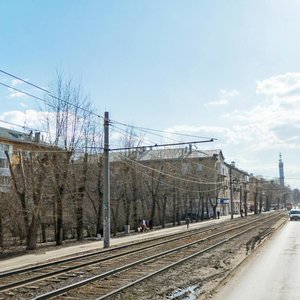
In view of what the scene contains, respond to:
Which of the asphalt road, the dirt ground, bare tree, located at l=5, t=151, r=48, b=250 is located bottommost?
the dirt ground

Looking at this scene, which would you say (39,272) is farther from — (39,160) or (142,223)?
(142,223)

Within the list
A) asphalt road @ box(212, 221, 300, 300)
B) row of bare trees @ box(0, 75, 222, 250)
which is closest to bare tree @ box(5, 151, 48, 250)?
row of bare trees @ box(0, 75, 222, 250)

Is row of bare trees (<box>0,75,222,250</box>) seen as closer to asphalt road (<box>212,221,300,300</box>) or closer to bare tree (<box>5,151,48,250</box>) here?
bare tree (<box>5,151,48,250</box>)

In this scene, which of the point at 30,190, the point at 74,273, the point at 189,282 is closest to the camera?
the point at 189,282

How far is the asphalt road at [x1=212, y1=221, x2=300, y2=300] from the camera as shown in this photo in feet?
35.2

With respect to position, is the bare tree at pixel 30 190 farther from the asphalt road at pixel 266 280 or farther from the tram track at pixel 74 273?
the asphalt road at pixel 266 280

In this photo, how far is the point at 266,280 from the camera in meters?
13.0

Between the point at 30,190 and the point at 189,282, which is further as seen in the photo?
the point at 30,190

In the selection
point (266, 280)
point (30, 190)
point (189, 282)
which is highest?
point (30, 190)

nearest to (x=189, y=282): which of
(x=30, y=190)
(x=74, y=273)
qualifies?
(x=74, y=273)

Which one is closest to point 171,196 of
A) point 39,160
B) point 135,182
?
point 135,182

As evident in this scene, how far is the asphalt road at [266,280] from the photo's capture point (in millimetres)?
10734

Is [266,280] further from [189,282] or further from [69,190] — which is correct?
[69,190]

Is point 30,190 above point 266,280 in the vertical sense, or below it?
above
